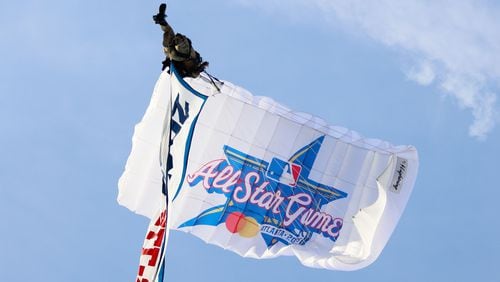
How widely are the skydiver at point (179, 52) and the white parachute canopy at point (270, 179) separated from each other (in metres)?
3.24

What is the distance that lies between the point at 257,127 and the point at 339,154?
238 cm

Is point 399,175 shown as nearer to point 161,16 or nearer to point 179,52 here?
point 179,52

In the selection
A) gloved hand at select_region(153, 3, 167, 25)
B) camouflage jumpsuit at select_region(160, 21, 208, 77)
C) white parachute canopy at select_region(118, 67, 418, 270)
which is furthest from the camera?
white parachute canopy at select_region(118, 67, 418, 270)

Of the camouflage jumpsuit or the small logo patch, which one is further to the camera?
the small logo patch

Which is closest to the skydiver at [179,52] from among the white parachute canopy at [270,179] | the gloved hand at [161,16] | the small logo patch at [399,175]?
the gloved hand at [161,16]

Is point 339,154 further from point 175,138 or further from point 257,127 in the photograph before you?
point 175,138

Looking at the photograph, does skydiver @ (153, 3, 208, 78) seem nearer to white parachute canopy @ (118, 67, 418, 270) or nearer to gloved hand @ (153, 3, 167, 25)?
gloved hand @ (153, 3, 167, 25)

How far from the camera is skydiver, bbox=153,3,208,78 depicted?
51.0 ft

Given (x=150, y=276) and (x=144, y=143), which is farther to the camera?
(x=144, y=143)

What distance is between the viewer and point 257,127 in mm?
20969

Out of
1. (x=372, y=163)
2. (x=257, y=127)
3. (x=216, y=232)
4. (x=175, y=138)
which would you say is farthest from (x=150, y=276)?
(x=372, y=163)

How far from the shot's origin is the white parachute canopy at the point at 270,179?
2056 cm

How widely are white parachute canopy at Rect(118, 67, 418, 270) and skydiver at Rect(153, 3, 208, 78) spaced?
3237 mm

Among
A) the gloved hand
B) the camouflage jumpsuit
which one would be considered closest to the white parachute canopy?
the camouflage jumpsuit
